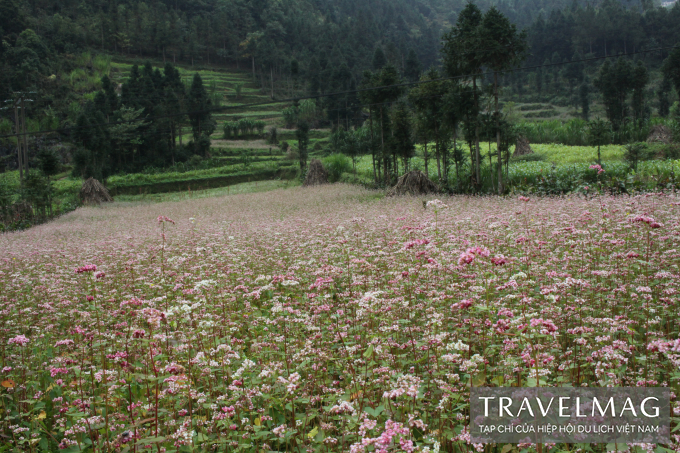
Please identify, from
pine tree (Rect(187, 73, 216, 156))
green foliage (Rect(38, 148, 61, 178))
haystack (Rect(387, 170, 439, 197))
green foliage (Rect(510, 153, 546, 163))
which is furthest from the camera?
pine tree (Rect(187, 73, 216, 156))

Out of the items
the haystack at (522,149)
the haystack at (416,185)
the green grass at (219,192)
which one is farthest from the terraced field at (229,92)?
the haystack at (416,185)

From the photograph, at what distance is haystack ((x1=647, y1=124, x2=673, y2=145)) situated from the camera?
3238 centimetres

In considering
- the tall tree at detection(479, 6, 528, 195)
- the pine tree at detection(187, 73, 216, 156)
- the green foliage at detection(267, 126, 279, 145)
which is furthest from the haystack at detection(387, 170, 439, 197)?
the green foliage at detection(267, 126, 279, 145)

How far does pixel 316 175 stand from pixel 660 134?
2836 centimetres

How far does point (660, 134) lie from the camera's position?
3312 centimetres

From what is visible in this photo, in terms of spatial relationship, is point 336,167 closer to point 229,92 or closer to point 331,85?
point 331,85

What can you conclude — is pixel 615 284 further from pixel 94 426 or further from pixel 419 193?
pixel 419 193

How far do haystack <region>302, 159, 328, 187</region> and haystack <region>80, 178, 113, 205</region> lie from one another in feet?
49.8

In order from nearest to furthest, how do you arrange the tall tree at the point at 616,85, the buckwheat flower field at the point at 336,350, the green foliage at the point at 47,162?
1. the buckwheat flower field at the point at 336,350
2. the green foliage at the point at 47,162
3. the tall tree at the point at 616,85

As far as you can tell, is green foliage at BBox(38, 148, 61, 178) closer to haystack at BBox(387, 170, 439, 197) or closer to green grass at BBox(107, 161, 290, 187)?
green grass at BBox(107, 161, 290, 187)

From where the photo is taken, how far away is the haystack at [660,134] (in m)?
32.4

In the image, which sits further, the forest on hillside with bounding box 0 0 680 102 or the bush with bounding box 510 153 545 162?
the forest on hillside with bounding box 0 0 680 102

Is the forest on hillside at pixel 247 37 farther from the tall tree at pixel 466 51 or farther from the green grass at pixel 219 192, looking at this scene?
the tall tree at pixel 466 51

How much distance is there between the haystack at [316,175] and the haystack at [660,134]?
2648 centimetres
